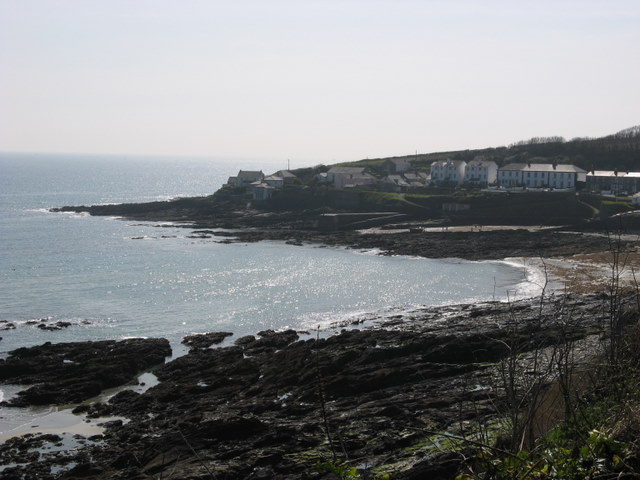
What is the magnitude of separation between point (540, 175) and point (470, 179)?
996 cm

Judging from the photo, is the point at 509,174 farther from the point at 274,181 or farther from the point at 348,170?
the point at 274,181

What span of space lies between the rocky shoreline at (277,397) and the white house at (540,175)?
55.1 m

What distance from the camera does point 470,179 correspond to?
95.2 meters

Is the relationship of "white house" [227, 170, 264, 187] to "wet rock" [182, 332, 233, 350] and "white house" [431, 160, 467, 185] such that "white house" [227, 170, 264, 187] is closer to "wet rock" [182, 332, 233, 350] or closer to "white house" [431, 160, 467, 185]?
"white house" [431, 160, 467, 185]

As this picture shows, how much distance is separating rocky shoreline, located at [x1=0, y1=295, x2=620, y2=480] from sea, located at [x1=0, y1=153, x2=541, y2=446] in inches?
52.5

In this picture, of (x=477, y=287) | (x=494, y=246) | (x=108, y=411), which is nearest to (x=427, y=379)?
(x=108, y=411)

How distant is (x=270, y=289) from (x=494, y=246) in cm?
2287

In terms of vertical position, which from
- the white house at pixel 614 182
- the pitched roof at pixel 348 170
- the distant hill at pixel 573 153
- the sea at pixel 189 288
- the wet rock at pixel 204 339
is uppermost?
the distant hill at pixel 573 153

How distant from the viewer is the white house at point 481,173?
94.7 m

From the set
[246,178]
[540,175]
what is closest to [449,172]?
[540,175]

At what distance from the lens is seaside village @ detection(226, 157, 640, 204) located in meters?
85.2

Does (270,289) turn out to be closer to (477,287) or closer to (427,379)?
(477,287)

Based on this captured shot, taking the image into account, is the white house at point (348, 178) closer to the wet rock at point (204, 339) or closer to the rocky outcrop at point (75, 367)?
the wet rock at point (204, 339)

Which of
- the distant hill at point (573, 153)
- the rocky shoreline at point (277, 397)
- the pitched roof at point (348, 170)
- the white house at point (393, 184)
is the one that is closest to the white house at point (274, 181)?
the pitched roof at point (348, 170)
